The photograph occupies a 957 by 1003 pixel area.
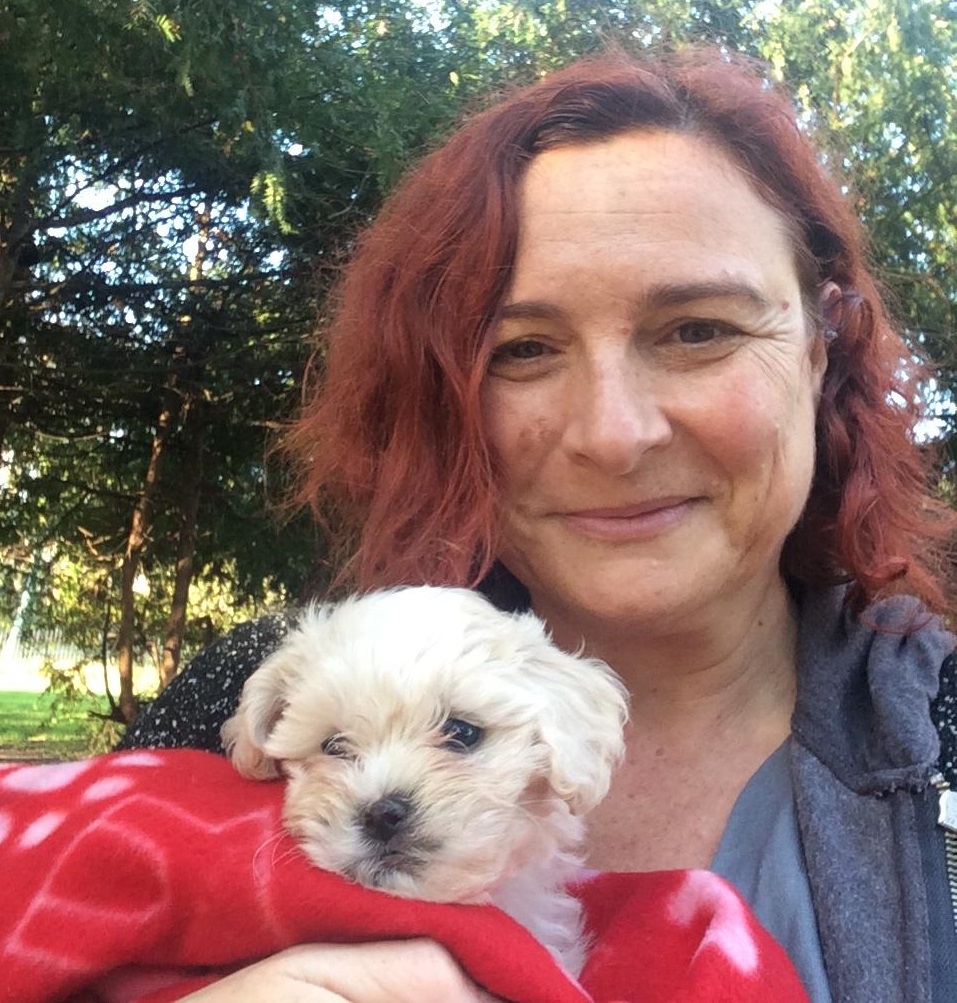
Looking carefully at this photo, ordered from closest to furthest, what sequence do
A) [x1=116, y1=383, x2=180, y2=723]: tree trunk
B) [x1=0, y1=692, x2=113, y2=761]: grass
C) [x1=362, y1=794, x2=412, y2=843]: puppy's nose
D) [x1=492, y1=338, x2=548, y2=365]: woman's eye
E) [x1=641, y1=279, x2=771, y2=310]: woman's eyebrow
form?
[x1=362, y1=794, x2=412, y2=843]: puppy's nose → [x1=641, y1=279, x2=771, y2=310]: woman's eyebrow → [x1=492, y1=338, x2=548, y2=365]: woman's eye → [x1=116, y1=383, x2=180, y2=723]: tree trunk → [x1=0, y1=692, x2=113, y2=761]: grass

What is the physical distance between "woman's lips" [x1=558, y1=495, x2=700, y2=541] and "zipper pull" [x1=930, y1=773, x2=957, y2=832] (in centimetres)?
58

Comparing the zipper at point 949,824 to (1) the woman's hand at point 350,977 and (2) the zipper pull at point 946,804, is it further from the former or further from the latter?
(1) the woman's hand at point 350,977

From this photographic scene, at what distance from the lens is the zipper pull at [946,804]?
1653 millimetres

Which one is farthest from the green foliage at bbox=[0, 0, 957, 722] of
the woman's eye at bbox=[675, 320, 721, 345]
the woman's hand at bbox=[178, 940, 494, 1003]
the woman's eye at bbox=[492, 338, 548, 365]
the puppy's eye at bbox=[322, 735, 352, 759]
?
the woman's hand at bbox=[178, 940, 494, 1003]

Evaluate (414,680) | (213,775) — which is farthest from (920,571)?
(213,775)

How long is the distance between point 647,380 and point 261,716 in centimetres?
Result: 85

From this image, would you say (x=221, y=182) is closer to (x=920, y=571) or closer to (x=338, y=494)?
(x=338, y=494)

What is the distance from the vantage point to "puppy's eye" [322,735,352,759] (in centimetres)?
159

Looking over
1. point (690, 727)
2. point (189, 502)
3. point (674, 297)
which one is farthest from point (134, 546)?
point (674, 297)

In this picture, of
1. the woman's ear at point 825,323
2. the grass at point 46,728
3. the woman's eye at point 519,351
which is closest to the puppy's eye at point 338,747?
the woman's eye at point 519,351

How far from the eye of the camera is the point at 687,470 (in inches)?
73.1

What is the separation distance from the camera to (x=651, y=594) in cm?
185

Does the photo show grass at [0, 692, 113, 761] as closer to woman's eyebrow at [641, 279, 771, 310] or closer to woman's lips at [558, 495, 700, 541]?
woman's lips at [558, 495, 700, 541]

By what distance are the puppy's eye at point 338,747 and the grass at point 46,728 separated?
6.62 m
